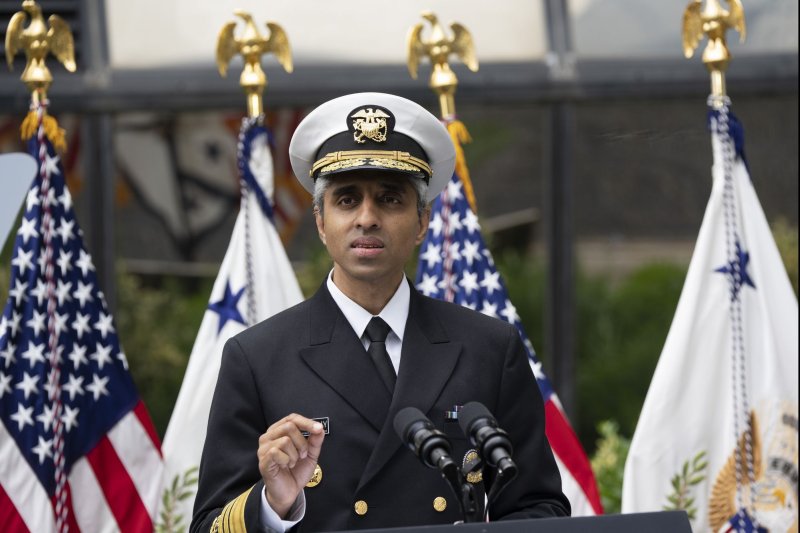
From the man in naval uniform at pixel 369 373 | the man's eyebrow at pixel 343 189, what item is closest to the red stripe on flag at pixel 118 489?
the man in naval uniform at pixel 369 373

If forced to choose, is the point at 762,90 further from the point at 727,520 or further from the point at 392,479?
the point at 392,479

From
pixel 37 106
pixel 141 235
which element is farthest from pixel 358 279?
pixel 141 235

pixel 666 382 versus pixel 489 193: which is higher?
pixel 489 193

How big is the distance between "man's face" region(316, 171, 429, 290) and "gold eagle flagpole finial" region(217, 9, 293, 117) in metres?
2.17

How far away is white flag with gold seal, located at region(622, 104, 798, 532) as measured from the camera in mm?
→ 4934

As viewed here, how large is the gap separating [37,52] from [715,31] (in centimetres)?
255

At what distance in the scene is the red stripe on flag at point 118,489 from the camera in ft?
15.6

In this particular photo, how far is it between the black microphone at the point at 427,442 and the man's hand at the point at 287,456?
0.18 m

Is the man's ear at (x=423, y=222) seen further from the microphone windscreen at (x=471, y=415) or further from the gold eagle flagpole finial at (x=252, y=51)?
the gold eagle flagpole finial at (x=252, y=51)

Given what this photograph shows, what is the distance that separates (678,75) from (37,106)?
319cm

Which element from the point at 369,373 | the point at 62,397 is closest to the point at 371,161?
the point at 369,373

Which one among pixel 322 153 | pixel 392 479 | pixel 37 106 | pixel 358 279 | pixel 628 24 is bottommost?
pixel 392 479

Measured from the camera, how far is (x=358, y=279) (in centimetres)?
296

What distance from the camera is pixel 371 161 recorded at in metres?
2.92
